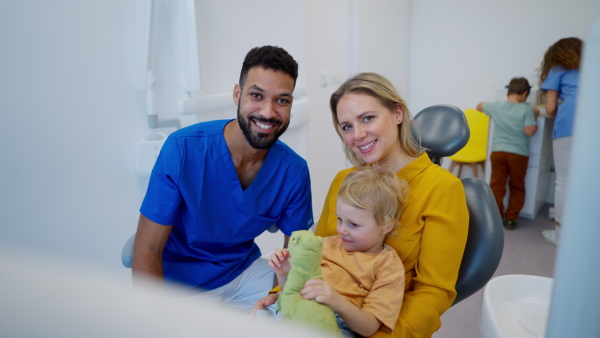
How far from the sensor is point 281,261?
98 cm

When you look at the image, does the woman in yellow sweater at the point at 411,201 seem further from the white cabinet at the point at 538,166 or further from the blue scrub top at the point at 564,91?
the white cabinet at the point at 538,166

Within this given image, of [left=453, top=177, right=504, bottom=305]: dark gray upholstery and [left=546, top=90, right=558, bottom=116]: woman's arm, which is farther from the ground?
[left=546, top=90, right=558, bottom=116]: woman's arm

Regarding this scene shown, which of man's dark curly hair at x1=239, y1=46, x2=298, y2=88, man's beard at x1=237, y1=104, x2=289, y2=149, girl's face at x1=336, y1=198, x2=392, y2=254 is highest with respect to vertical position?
man's dark curly hair at x1=239, y1=46, x2=298, y2=88

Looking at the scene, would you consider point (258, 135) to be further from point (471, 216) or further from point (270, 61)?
point (471, 216)

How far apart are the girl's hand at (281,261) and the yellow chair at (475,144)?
2.78 metres

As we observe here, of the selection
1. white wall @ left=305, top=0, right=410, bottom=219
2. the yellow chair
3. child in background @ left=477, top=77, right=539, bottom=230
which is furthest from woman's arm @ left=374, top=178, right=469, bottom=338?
the yellow chair

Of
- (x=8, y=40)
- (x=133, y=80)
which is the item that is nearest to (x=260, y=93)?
(x=133, y=80)

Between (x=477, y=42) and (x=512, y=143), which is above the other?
(x=477, y=42)

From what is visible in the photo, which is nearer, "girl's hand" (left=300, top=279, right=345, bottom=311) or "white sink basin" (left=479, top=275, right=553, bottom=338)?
"girl's hand" (left=300, top=279, right=345, bottom=311)

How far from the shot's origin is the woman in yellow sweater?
41.5 inches

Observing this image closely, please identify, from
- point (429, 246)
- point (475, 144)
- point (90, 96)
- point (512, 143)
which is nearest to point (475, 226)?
point (429, 246)

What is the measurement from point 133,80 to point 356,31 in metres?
1.94

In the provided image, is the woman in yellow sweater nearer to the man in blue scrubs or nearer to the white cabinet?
the man in blue scrubs

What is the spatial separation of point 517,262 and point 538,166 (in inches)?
32.4
